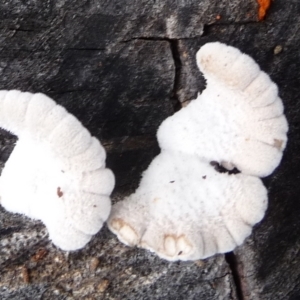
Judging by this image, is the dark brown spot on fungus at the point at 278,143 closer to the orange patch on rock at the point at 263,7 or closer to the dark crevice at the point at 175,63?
the dark crevice at the point at 175,63

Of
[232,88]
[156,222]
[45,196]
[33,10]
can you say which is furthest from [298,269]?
[33,10]

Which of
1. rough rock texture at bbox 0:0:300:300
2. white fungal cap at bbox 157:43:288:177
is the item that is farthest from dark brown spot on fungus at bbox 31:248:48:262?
white fungal cap at bbox 157:43:288:177

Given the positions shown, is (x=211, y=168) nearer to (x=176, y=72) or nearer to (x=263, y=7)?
(x=176, y=72)

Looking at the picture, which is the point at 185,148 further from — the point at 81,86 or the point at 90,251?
the point at 90,251

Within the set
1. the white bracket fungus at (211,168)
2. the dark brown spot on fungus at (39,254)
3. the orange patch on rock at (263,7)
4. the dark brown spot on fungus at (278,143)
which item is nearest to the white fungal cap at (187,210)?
the white bracket fungus at (211,168)

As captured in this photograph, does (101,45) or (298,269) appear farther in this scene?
(298,269)

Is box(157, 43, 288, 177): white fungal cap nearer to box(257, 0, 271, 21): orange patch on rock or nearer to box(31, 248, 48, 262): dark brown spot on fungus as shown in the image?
box(257, 0, 271, 21): orange patch on rock
